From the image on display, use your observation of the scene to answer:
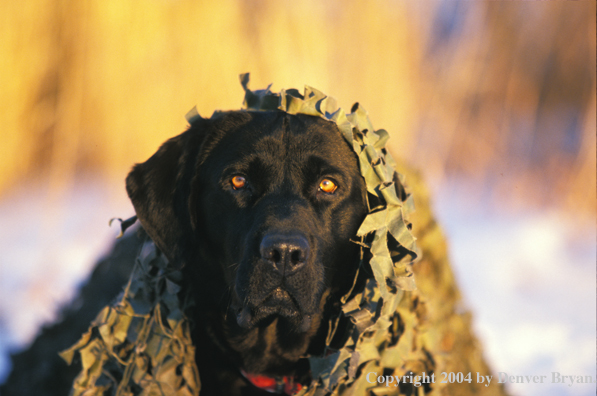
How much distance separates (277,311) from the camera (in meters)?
1.81

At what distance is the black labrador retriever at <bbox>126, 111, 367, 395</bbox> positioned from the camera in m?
1.90

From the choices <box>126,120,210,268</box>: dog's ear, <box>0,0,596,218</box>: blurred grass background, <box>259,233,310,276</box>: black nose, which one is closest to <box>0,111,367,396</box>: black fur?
<box>126,120,210,268</box>: dog's ear

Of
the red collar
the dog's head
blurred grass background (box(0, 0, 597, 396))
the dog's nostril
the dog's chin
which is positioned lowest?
the red collar

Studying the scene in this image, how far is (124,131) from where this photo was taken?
4.48 meters

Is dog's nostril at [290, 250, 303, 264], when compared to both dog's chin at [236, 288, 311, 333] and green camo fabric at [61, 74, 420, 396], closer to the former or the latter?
dog's chin at [236, 288, 311, 333]

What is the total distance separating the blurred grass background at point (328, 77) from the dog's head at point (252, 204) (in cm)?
234

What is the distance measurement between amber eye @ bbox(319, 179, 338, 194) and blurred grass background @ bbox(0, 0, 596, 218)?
8.16 feet

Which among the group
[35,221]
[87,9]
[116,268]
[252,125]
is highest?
[87,9]

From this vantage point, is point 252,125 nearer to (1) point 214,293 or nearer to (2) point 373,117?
(1) point 214,293

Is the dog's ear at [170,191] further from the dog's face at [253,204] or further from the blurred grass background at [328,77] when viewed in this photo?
the blurred grass background at [328,77]

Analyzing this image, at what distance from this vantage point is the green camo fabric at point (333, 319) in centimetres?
190

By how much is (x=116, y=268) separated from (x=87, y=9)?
2462 millimetres

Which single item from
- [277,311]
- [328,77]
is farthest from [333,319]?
[328,77]

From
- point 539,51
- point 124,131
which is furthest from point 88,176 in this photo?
point 539,51
